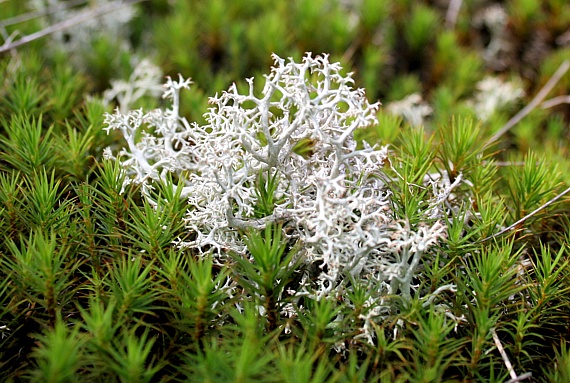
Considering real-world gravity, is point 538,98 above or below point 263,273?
above

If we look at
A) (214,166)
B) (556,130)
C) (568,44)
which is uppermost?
(568,44)

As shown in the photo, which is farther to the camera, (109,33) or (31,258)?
(109,33)

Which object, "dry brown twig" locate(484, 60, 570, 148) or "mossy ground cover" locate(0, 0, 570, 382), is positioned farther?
"dry brown twig" locate(484, 60, 570, 148)

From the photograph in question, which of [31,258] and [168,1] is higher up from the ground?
[168,1]

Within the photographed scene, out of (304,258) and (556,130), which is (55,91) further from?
(556,130)

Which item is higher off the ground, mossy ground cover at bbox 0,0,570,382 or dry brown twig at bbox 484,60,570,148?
dry brown twig at bbox 484,60,570,148

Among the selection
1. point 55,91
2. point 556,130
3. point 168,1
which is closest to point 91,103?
point 55,91

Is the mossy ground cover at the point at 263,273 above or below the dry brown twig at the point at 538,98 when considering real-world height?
below

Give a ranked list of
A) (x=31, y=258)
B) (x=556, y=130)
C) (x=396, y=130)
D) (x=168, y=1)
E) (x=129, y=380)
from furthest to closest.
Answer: (x=168, y=1) < (x=556, y=130) < (x=396, y=130) < (x=31, y=258) < (x=129, y=380)

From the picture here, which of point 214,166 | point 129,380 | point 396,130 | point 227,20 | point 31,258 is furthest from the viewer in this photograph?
point 227,20

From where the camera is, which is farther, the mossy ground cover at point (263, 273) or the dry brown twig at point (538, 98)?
the dry brown twig at point (538, 98)

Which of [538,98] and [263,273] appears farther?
[538,98]
